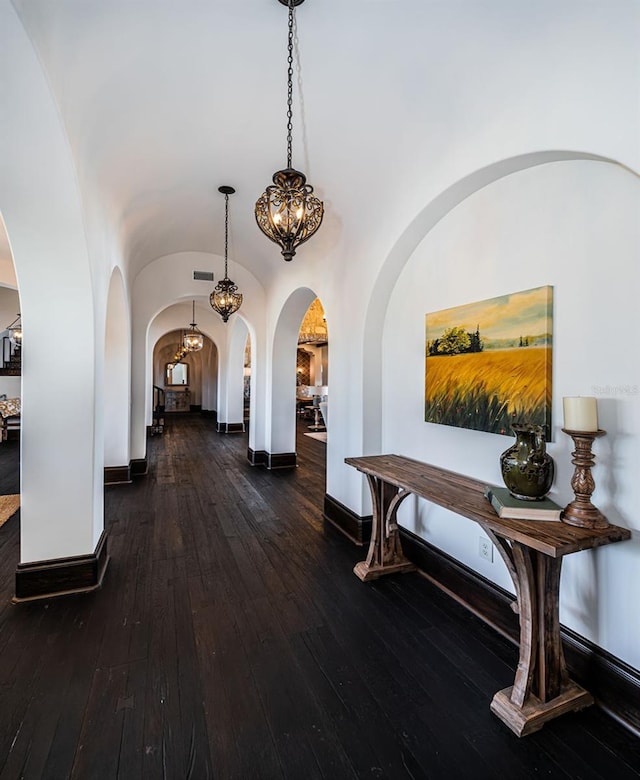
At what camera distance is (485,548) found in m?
2.54

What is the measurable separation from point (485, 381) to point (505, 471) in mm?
684

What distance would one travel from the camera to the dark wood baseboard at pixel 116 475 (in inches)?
211

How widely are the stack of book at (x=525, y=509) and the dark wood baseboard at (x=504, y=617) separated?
69 centimetres

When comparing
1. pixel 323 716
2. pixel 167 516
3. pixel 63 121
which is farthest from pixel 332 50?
pixel 167 516

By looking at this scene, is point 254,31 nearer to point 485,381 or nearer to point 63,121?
point 63,121

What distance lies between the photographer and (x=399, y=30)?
6.18 feet

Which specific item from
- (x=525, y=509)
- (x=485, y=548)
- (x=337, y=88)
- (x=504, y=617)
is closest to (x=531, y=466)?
(x=525, y=509)

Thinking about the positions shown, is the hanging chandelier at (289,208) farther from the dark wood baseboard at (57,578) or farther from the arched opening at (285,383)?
the arched opening at (285,383)

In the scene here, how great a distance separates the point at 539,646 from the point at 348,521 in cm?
214

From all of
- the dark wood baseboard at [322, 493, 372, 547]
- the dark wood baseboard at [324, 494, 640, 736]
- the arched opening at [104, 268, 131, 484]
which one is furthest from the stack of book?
the arched opening at [104, 268, 131, 484]

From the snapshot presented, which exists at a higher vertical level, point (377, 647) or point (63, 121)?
point (63, 121)

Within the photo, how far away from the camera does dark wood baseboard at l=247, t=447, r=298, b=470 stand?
251 inches

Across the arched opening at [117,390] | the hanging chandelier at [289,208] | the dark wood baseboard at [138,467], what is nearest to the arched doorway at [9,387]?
the arched opening at [117,390]

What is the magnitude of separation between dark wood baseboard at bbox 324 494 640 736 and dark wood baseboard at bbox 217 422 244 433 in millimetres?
7013
